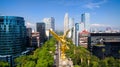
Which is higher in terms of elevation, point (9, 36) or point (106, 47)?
point (9, 36)

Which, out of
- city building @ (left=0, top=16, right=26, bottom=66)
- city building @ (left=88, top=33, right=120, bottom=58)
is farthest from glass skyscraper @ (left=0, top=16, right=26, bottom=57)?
city building @ (left=88, top=33, right=120, bottom=58)

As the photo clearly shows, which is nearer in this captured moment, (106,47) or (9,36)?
(9,36)

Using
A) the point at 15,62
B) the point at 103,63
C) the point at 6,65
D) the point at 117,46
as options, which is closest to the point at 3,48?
the point at 15,62

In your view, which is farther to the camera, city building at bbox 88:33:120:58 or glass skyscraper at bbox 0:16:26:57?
city building at bbox 88:33:120:58

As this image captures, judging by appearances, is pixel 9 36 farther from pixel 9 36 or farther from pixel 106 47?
pixel 106 47

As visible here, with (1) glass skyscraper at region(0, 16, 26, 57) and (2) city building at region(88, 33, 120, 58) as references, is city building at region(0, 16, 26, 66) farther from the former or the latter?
(2) city building at region(88, 33, 120, 58)

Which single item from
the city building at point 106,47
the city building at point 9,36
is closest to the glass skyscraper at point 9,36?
the city building at point 9,36

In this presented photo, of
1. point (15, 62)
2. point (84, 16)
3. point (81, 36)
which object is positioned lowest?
point (15, 62)

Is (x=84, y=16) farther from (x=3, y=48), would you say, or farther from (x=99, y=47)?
(x=3, y=48)

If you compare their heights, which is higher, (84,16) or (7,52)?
(84,16)

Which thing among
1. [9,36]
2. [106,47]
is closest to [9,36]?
[9,36]

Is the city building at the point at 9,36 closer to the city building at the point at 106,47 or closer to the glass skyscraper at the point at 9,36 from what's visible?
the glass skyscraper at the point at 9,36
